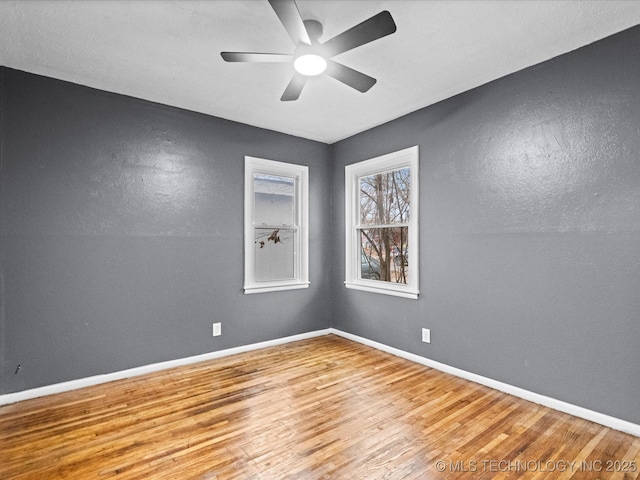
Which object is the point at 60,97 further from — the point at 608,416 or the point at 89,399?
the point at 608,416

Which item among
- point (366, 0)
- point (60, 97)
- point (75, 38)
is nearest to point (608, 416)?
point (366, 0)

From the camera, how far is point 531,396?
2.63 meters

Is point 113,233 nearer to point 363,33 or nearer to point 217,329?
point 217,329

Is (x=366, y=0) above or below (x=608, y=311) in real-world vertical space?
above

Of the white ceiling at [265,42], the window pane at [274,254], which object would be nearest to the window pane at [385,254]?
the window pane at [274,254]

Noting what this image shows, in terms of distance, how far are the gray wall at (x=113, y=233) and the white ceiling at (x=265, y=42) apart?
33 cm

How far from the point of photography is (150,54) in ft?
8.21

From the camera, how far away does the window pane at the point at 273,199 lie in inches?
160

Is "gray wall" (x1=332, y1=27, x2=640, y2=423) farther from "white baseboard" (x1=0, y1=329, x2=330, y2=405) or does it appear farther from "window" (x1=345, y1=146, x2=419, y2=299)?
"white baseboard" (x1=0, y1=329, x2=330, y2=405)

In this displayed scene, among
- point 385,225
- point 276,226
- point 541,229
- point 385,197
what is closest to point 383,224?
point 385,225

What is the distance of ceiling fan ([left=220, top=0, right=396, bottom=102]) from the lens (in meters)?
1.76

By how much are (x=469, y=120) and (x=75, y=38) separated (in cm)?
308

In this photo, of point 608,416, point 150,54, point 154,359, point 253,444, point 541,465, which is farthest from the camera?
point 154,359

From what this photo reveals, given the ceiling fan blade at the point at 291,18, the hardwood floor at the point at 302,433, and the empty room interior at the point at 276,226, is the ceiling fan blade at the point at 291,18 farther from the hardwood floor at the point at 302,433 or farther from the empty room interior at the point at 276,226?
the hardwood floor at the point at 302,433
